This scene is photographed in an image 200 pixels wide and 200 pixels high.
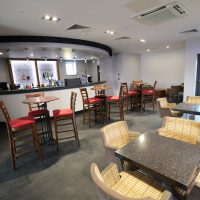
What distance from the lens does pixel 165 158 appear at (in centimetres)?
116

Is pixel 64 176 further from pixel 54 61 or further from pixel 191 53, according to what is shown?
pixel 54 61

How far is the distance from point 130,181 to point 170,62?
25.4ft

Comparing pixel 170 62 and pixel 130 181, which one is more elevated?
pixel 170 62

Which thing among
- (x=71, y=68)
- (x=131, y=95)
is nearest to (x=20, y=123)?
(x=131, y=95)

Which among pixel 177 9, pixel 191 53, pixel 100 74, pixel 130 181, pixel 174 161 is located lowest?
pixel 130 181

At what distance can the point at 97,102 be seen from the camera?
4191 millimetres

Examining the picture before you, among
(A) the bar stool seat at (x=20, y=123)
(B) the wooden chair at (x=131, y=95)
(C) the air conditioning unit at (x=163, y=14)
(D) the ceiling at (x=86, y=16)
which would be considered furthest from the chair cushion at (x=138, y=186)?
(B) the wooden chair at (x=131, y=95)

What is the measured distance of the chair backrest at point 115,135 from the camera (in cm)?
162

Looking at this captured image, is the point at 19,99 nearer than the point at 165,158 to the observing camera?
No

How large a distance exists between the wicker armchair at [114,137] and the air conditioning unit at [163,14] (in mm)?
2246

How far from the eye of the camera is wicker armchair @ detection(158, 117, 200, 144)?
5.60 feet

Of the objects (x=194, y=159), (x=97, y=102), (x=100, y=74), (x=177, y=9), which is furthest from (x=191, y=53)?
(x=194, y=159)

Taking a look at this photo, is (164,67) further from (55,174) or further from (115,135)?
(55,174)

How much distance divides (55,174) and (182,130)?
1868mm
